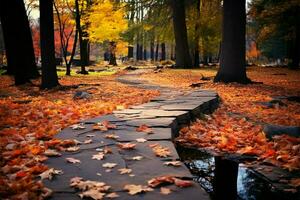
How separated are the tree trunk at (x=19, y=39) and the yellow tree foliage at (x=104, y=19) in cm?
830

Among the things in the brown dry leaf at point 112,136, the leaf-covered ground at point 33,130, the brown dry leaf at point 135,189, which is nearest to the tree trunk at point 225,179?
the brown dry leaf at point 135,189

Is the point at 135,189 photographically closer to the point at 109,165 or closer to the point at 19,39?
the point at 109,165

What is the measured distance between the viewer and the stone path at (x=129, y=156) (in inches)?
116

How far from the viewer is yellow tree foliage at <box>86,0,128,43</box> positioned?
2402 centimetres

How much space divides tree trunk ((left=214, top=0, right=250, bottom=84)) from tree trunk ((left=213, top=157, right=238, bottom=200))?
866 cm

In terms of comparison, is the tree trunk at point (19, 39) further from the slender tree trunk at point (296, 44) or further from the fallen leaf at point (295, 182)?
the slender tree trunk at point (296, 44)

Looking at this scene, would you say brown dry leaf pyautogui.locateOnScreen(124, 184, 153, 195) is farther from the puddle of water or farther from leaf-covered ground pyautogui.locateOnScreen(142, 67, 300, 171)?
leaf-covered ground pyautogui.locateOnScreen(142, 67, 300, 171)

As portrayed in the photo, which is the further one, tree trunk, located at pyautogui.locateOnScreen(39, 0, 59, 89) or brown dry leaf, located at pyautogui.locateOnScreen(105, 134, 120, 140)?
tree trunk, located at pyautogui.locateOnScreen(39, 0, 59, 89)

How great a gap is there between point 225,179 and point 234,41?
9.58 m

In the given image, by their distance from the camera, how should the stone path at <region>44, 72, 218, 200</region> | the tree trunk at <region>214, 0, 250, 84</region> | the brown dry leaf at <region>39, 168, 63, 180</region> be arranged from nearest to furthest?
the stone path at <region>44, 72, 218, 200</region> → the brown dry leaf at <region>39, 168, 63, 180</region> → the tree trunk at <region>214, 0, 250, 84</region>

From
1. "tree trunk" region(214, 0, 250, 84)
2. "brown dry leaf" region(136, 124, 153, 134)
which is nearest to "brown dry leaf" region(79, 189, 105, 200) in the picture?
"brown dry leaf" region(136, 124, 153, 134)

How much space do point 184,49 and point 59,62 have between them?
78.0 feet

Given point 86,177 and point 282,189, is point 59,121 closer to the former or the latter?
point 86,177

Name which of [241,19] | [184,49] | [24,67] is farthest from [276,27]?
[24,67]
